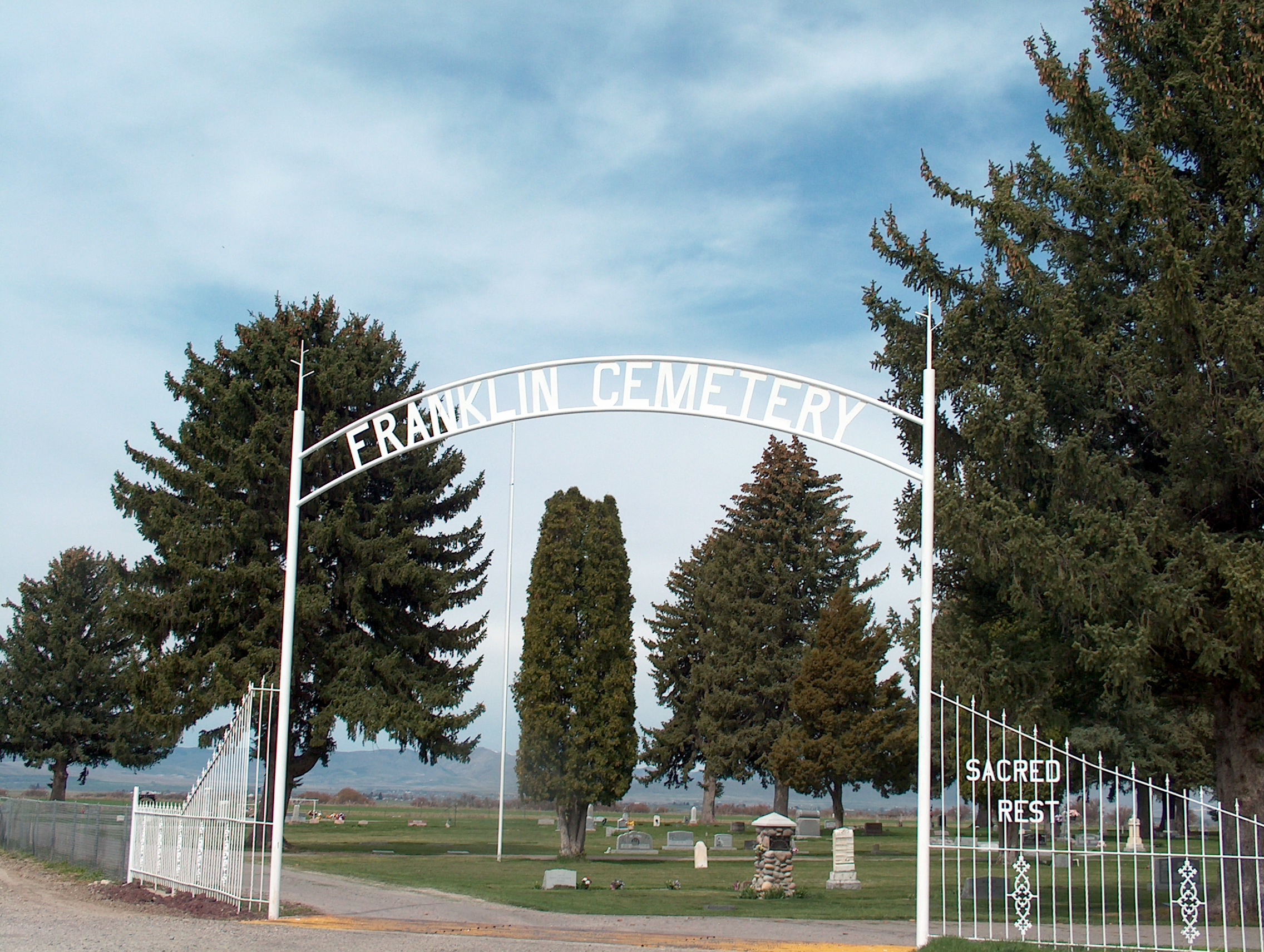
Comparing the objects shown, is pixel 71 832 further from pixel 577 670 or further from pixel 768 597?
pixel 768 597

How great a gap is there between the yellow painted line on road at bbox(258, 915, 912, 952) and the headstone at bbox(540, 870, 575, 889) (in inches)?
240

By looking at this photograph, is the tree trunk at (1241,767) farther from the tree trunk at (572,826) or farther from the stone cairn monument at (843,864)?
the tree trunk at (572,826)

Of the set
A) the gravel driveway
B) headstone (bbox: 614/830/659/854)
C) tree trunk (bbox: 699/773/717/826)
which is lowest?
tree trunk (bbox: 699/773/717/826)

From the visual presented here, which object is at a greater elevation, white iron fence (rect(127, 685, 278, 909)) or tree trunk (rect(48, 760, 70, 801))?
white iron fence (rect(127, 685, 278, 909))

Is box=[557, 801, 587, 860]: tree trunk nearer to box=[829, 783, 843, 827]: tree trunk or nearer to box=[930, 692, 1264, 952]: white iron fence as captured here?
box=[930, 692, 1264, 952]: white iron fence

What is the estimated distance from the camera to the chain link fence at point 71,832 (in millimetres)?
15711

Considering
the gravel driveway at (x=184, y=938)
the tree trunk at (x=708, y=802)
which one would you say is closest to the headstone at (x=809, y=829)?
the tree trunk at (x=708, y=802)

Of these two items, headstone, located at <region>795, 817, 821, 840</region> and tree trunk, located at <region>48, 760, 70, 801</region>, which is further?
tree trunk, located at <region>48, 760, 70, 801</region>

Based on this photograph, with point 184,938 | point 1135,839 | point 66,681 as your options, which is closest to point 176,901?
point 184,938

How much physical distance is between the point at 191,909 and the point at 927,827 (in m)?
7.67

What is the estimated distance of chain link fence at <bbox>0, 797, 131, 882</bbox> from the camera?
15.7 meters

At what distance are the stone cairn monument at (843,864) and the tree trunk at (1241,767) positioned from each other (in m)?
6.94

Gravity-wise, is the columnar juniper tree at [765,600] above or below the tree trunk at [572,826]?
above

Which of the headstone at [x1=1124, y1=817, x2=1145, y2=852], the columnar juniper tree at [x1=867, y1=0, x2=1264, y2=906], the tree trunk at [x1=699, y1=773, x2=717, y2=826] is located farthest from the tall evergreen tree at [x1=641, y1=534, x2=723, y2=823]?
the columnar juniper tree at [x1=867, y1=0, x2=1264, y2=906]
